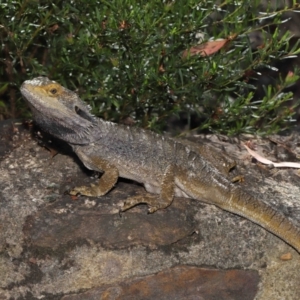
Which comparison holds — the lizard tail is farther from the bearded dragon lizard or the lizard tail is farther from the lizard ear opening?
the lizard ear opening

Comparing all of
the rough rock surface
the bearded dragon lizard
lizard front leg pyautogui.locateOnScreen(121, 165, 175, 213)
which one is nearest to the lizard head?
the bearded dragon lizard

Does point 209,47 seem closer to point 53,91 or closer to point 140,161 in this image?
point 140,161

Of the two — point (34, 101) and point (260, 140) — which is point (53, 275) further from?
point (260, 140)

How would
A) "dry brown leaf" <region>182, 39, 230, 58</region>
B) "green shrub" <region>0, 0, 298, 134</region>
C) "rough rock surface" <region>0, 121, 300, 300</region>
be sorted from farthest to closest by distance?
"dry brown leaf" <region>182, 39, 230, 58</region> < "green shrub" <region>0, 0, 298, 134</region> < "rough rock surface" <region>0, 121, 300, 300</region>

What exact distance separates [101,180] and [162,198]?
385 millimetres

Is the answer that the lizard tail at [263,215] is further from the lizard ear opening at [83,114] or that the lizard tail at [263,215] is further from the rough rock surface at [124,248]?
the lizard ear opening at [83,114]

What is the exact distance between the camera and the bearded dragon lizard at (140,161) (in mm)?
Result: 4211

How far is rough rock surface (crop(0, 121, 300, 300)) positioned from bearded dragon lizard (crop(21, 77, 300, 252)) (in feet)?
0.25

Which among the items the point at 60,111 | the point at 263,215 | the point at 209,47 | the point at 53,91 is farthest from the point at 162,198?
the point at 209,47

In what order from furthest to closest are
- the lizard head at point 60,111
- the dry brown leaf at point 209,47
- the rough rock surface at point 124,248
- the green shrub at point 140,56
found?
the dry brown leaf at point 209,47 → the green shrub at point 140,56 → the lizard head at point 60,111 → the rough rock surface at point 124,248

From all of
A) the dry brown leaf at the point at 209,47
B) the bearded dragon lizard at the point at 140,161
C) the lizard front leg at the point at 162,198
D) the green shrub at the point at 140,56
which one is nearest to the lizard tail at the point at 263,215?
the bearded dragon lizard at the point at 140,161

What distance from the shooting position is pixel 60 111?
422cm

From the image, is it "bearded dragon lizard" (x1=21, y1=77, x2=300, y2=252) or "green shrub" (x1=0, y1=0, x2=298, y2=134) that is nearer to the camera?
"bearded dragon lizard" (x1=21, y1=77, x2=300, y2=252)

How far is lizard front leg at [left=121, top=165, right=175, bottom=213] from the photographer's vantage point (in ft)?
13.7
